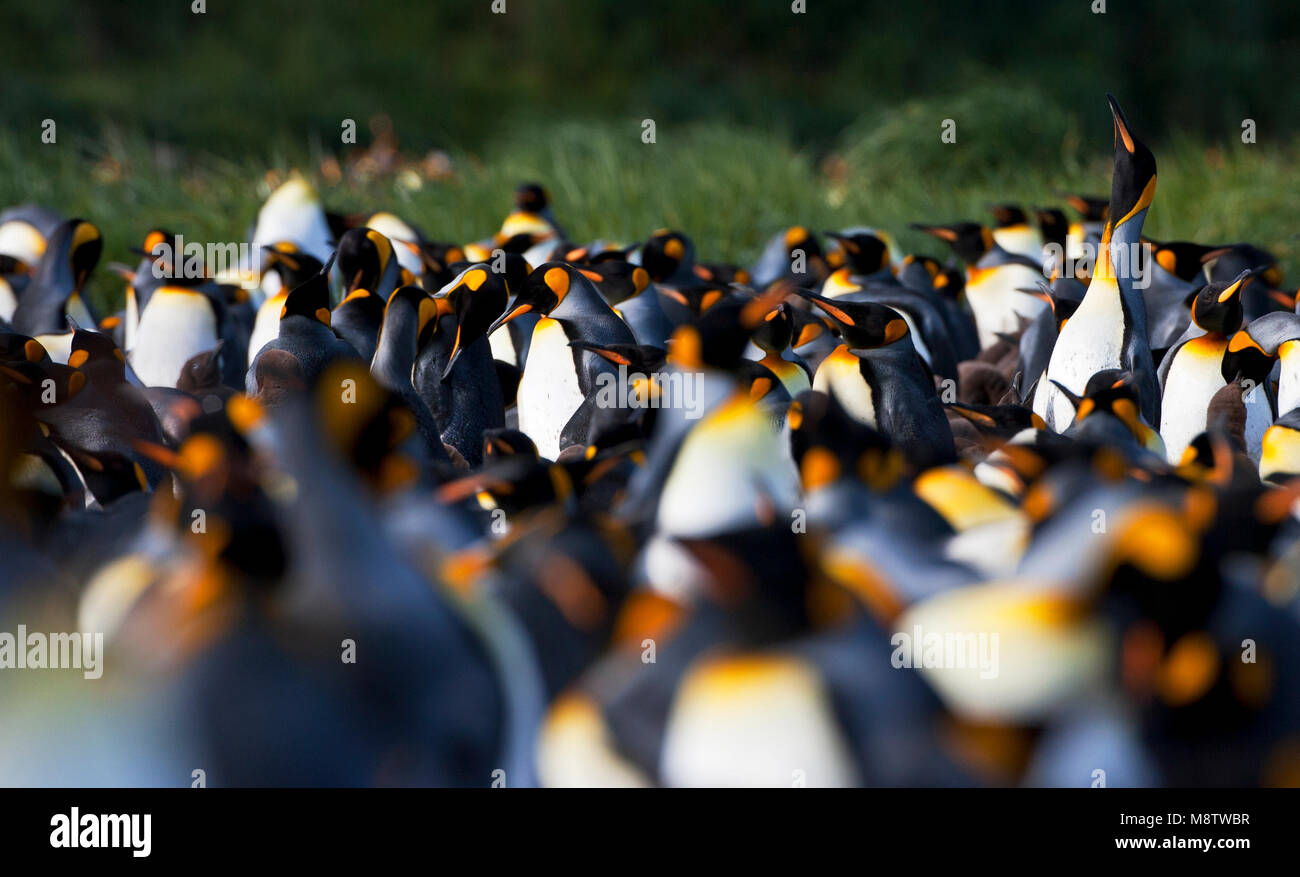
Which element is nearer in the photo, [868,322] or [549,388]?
[868,322]

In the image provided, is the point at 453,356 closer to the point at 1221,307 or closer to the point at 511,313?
the point at 511,313

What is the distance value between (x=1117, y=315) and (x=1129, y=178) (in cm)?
32

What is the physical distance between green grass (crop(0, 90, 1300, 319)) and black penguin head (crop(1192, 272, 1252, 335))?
3.04m

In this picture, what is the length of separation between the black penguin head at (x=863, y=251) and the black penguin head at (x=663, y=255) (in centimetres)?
53

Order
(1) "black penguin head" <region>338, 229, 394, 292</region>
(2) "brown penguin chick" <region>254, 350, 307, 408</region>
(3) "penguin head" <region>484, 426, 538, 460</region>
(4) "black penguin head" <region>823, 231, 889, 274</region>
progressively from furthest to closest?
1. (4) "black penguin head" <region>823, 231, 889, 274</region>
2. (1) "black penguin head" <region>338, 229, 394, 292</region>
3. (2) "brown penguin chick" <region>254, 350, 307, 408</region>
4. (3) "penguin head" <region>484, 426, 538, 460</region>

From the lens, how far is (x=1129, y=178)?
3189 mm

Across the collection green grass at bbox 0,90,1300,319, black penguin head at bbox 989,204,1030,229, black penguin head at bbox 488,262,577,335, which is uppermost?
green grass at bbox 0,90,1300,319

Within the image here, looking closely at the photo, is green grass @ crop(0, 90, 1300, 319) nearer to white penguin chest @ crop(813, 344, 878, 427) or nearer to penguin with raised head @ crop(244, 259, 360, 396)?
penguin with raised head @ crop(244, 259, 360, 396)

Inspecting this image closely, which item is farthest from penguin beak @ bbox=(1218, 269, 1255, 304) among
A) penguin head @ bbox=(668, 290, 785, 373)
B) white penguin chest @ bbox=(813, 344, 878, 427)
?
penguin head @ bbox=(668, 290, 785, 373)

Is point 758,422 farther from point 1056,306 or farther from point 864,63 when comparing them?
point 864,63

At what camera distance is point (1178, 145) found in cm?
815

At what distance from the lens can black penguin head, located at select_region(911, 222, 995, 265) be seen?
5.12 metres

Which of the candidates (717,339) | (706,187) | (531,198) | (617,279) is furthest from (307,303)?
(706,187)
